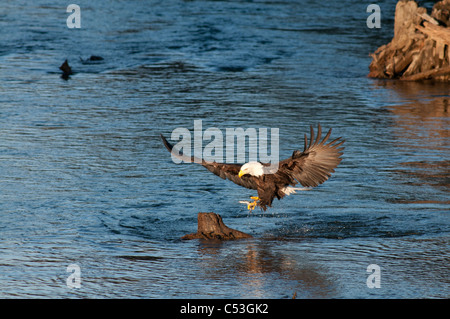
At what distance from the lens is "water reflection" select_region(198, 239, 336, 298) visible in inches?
234

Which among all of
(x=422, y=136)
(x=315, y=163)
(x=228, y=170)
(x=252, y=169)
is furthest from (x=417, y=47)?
(x=252, y=169)

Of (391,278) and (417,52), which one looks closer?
(391,278)

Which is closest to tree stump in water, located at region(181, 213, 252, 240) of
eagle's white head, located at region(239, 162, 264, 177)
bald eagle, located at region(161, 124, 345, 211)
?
bald eagle, located at region(161, 124, 345, 211)

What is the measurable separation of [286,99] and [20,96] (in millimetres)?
4984

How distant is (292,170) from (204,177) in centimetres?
242

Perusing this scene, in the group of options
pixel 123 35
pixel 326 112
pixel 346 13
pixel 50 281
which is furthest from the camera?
pixel 346 13

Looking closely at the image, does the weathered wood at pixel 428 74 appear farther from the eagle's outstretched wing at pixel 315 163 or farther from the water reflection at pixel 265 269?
the water reflection at pixel 265 269

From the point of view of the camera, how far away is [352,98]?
14188 millimetres

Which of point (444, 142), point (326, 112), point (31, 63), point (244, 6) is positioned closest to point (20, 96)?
point (31, 63)

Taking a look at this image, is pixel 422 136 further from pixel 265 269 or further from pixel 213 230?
pixel 265 269

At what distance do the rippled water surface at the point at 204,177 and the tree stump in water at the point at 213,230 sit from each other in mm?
119

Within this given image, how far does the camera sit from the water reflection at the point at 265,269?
5953mm

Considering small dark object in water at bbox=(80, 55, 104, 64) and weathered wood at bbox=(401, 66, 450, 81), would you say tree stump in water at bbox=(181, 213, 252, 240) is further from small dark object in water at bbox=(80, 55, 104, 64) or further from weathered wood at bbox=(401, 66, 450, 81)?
small dark object in water at bbox=(80, 55, 104, 64)
